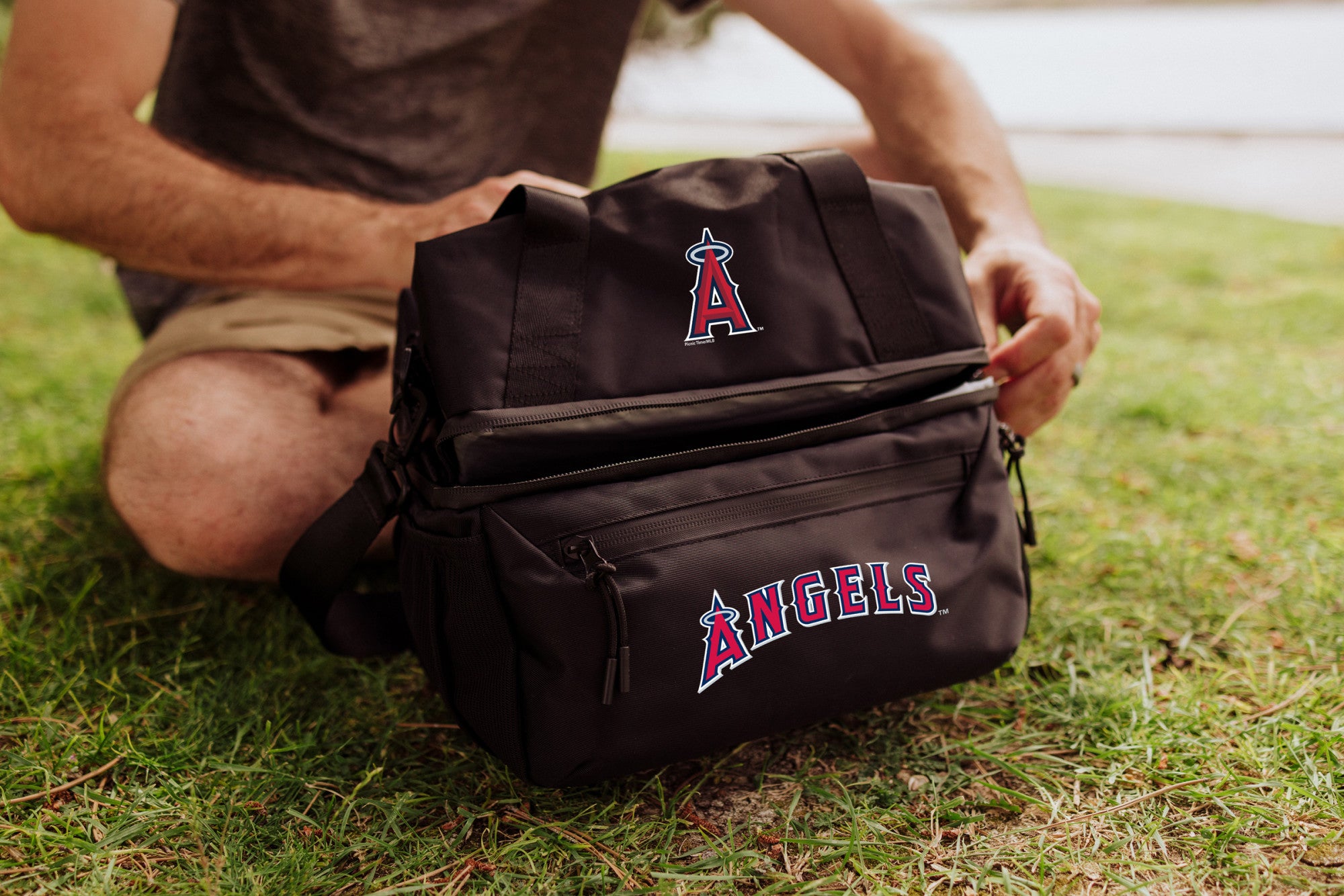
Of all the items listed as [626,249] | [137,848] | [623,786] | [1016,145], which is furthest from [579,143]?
[1016,145]

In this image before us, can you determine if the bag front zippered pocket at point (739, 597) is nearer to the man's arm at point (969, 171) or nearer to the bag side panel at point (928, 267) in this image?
the bag side panel at point (928, 267)

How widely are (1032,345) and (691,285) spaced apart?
538mm

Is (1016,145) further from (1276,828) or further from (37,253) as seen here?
(1276,828)

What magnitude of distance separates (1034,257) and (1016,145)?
24.3 feet

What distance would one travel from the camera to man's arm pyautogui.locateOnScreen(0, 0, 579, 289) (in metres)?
1.35

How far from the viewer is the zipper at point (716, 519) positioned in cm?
99

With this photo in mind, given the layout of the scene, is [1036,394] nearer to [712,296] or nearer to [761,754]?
[712,296]

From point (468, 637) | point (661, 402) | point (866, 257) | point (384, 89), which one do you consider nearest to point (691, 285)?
point (661, 402)

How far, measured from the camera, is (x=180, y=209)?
53.4 inches

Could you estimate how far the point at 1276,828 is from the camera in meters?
1.02

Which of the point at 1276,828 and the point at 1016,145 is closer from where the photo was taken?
the point at 1276,828

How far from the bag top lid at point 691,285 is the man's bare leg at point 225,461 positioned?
0.49 meters

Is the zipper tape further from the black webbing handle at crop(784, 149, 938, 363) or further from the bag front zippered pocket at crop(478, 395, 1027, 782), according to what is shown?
the black webbing handle at crop(784, 149, 938, 363)

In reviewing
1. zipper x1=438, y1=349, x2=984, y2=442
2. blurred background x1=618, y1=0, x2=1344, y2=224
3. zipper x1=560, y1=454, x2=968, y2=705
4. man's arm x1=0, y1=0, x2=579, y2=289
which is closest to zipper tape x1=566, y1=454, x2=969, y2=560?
Result: zipper x1=560, y1=454, x2=968, y2=705
